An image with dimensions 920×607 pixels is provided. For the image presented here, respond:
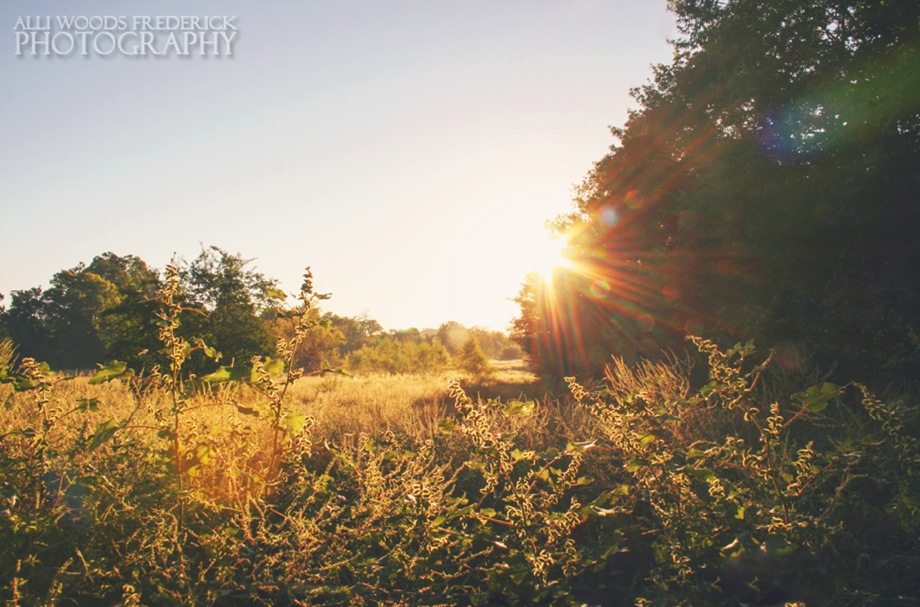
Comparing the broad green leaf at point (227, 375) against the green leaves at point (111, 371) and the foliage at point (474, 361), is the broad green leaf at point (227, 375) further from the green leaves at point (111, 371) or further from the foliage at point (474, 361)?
the foliage at point (474, 361)

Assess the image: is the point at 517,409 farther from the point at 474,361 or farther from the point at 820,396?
the point at 474,361

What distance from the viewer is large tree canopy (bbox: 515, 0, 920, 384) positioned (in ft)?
25.5

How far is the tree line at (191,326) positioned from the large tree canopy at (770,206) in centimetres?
787

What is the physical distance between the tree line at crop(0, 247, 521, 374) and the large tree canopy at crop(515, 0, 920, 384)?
7874 mm

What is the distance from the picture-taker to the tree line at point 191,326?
10.2 metres

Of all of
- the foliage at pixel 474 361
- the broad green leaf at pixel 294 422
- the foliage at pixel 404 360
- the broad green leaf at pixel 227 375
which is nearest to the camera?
the broad green leaf at pixel 227 375

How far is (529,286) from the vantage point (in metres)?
16.2

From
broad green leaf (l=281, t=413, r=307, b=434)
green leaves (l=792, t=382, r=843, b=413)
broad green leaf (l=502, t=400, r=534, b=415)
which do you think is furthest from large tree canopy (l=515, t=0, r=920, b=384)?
broad green leaf (l=281, t=413, r=307, b=434)

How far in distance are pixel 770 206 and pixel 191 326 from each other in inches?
477

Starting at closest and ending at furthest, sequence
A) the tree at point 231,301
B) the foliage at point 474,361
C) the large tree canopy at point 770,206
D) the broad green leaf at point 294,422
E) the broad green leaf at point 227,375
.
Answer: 1. the broad green leaf at point 227,375
2. the broad green leaf at point 294,422
3. the large tree canopy at point 770,206
4. the tree at point 231,301
5. the foliage at point 474,361

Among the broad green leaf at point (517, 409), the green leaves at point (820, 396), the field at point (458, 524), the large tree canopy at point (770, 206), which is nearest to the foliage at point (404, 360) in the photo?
the large tree canopy at point (770, 206)

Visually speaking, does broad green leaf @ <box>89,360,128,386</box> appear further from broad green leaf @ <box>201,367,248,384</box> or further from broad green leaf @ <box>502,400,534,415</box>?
broad green leaf @ <box>502,400,534,415</box>

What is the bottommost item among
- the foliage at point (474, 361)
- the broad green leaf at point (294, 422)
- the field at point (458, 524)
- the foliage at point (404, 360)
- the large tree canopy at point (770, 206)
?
the foliage at point (404, 360)

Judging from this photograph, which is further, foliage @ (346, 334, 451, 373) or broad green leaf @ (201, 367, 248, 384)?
foliage @ (346, 334, 451, 373)
